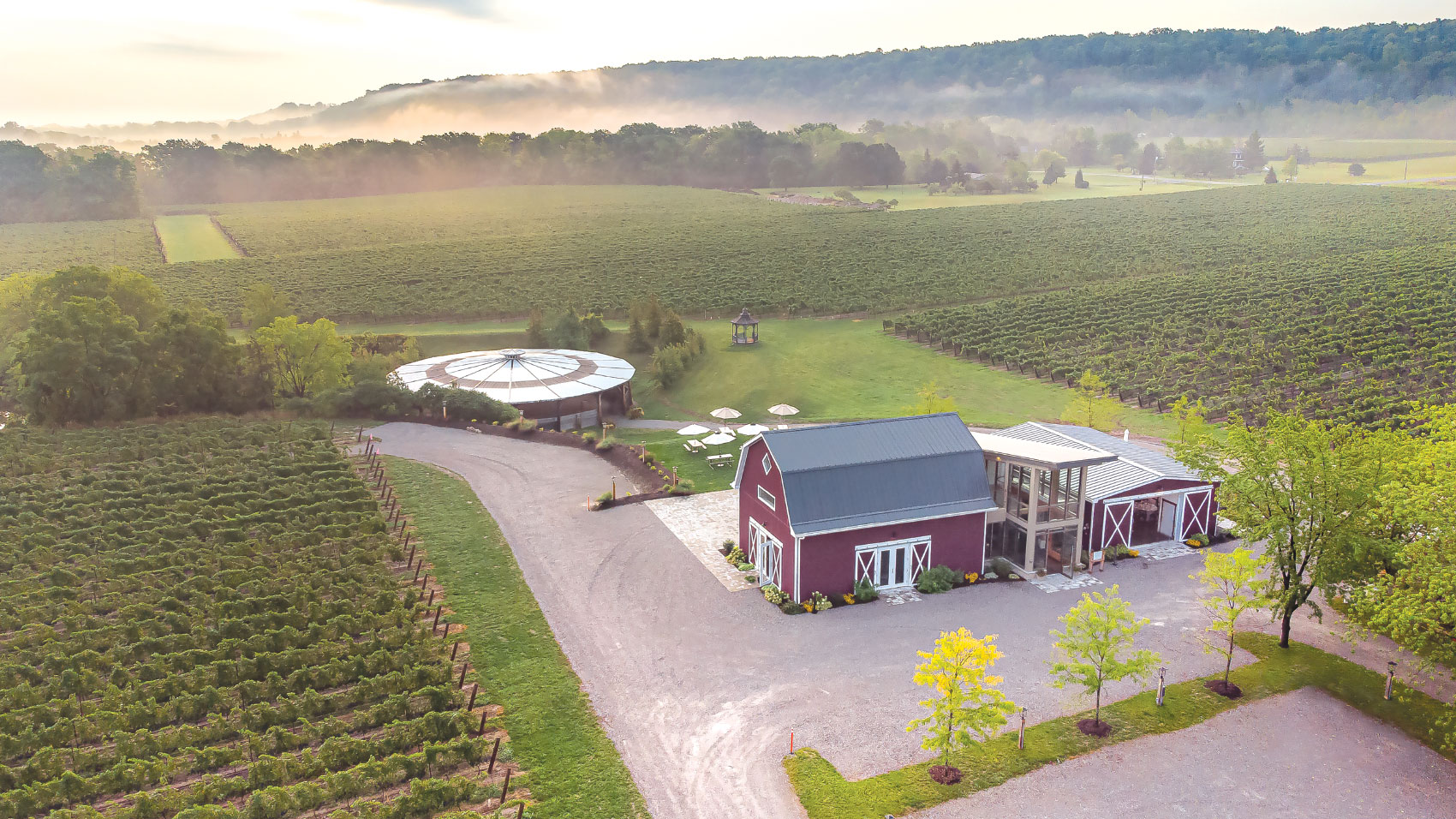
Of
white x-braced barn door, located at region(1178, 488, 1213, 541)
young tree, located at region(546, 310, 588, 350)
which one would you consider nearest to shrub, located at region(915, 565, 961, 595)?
white x-braced barn door, located at region(1178, 488, 1213, 541)

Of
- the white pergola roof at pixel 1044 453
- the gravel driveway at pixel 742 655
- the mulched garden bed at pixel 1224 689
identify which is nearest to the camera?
the gravel driveway at pixel 742 655

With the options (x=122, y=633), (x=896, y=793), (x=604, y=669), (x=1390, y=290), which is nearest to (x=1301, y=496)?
(x=896, y=793)

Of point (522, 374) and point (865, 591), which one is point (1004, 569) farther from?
point (522, 374)

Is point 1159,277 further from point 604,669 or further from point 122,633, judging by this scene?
point 122,633

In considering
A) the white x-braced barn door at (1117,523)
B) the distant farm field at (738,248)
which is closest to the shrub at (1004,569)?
the white x-braced barn door at (1117,523)

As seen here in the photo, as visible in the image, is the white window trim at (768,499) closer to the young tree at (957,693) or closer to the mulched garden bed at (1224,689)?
the young tree at (957,693)

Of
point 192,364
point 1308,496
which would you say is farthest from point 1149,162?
point 1308,496
